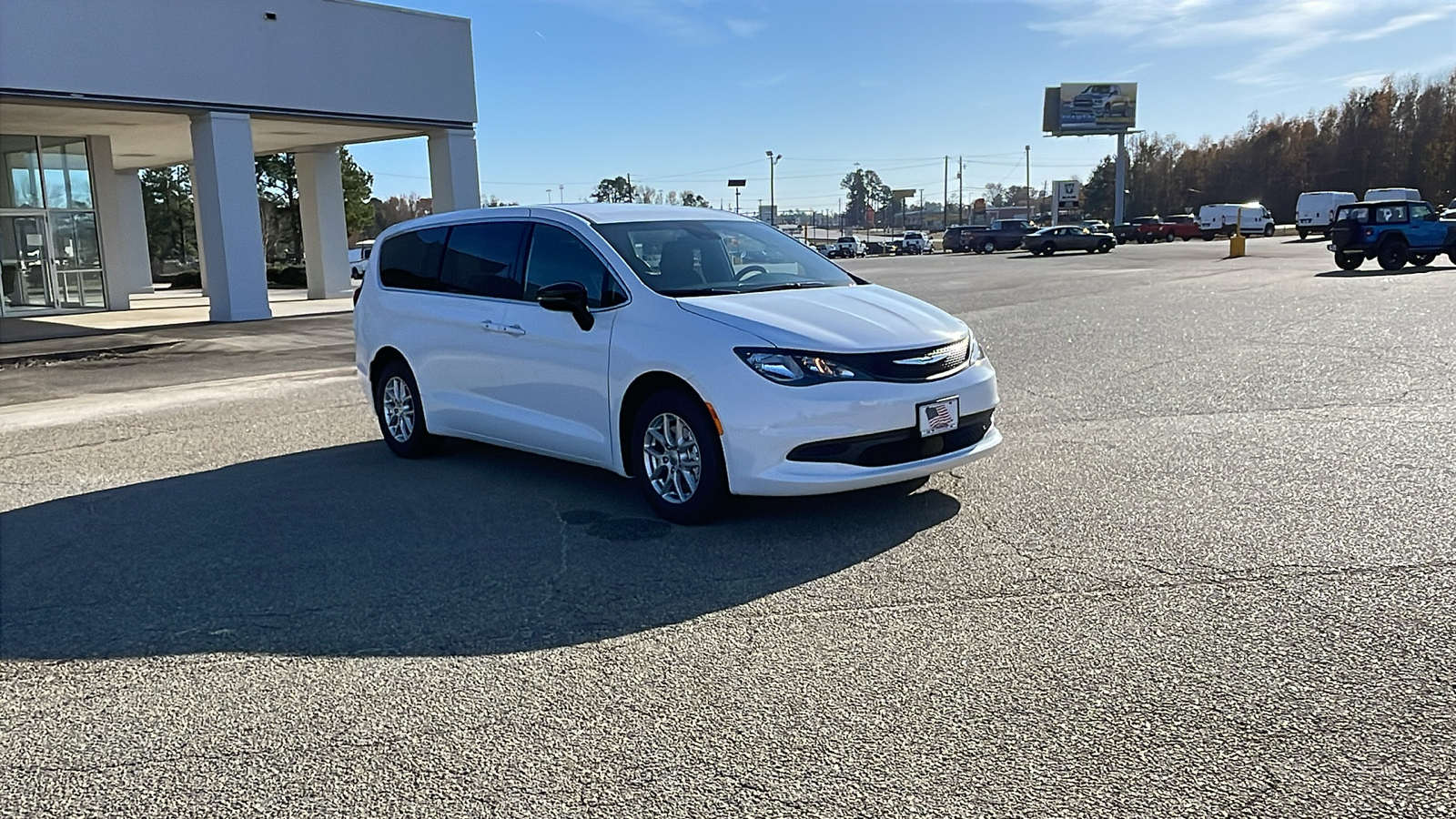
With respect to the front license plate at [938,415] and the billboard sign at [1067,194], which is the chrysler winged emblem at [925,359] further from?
the billboard sign at [1067,194]

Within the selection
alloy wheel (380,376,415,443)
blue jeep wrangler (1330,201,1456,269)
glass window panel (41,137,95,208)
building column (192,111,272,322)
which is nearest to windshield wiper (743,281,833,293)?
alloy wheel (380,376,415,443)

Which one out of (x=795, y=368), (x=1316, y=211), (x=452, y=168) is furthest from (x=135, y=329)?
(x=1316, y=211)

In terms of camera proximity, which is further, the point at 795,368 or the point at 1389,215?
the point at 1389,215

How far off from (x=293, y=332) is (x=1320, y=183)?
9903 centimetres

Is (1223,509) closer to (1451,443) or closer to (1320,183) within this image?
(1451,443)

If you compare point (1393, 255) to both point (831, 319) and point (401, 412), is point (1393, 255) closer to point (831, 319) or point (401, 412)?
point (831, 319)

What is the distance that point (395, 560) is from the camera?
565cm

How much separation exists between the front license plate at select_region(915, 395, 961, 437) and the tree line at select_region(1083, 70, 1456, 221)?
9202 centimetres

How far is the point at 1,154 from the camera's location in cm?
2583

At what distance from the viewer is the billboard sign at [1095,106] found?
9175 cm

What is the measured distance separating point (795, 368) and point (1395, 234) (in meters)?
26.3

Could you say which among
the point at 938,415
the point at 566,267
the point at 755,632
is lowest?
the point at 755,632

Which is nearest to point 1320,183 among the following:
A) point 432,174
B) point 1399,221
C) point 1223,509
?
point 1399,221

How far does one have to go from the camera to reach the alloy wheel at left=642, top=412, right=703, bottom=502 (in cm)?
605
